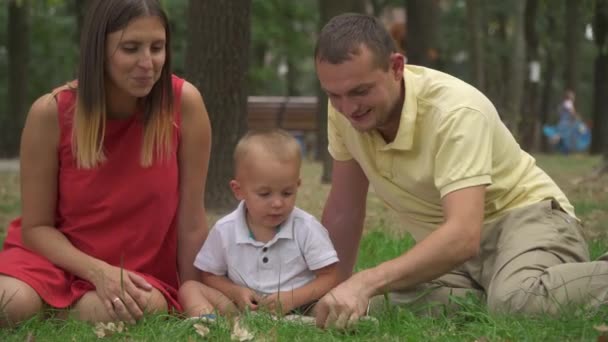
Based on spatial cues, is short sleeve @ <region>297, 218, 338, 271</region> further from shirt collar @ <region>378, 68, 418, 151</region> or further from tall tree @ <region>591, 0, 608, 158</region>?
tall tree @ <region>591, 0, 608, 158</region>

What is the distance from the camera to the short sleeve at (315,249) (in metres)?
4.46

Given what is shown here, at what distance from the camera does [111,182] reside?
4.52 m

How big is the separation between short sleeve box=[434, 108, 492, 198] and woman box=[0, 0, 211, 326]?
3.89ft

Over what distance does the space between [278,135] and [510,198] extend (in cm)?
100

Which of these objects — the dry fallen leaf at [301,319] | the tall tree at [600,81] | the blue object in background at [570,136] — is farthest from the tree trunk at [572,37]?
the dry fallen leaf at [301,319]

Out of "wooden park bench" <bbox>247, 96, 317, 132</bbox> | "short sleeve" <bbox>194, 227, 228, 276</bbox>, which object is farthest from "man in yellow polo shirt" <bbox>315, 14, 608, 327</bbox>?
"wooden park bench" <bbox>247, 96, 317, 132</bbox>

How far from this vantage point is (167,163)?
4.59m

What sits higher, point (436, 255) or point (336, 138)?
point (336, 138)

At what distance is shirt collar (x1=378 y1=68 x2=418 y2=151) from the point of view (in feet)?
13.4

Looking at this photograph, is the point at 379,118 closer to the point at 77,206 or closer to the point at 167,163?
the point at 167,163

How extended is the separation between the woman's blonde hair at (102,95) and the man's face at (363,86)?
0.81 metres

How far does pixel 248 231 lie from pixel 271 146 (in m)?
0.40

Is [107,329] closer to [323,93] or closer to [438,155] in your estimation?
[438,155]

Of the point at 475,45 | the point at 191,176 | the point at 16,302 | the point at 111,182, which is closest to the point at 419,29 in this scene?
the point at 475,45
